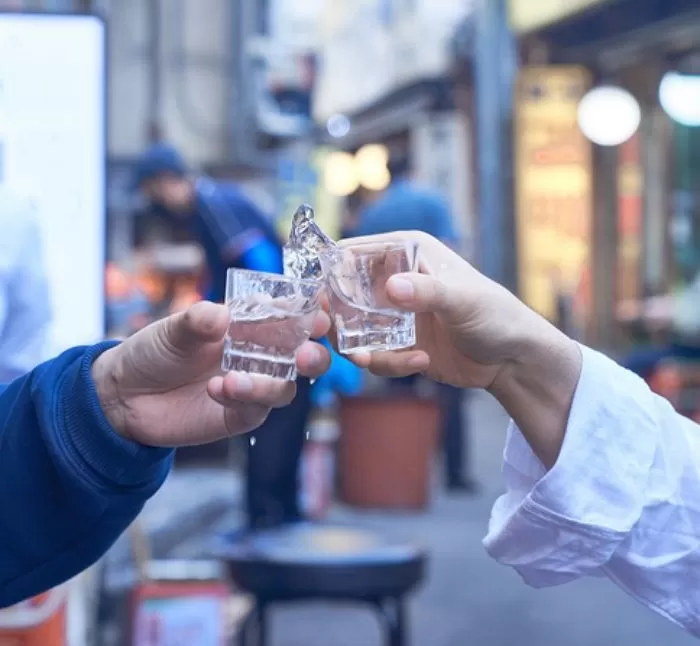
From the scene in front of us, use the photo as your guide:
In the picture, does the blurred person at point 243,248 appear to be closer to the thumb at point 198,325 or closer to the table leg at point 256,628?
the table leg at point 256,628

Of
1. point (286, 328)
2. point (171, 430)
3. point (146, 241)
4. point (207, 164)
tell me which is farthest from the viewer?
point (207, 164)

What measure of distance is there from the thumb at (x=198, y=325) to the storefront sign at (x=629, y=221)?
43.4 ft

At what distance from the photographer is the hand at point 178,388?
140 centimetres

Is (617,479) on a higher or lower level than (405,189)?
lower

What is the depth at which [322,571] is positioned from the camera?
10.3ft

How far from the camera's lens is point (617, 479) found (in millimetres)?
1567

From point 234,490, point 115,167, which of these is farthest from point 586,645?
point 115,167

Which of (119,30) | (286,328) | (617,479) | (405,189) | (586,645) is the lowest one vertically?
(586,645)

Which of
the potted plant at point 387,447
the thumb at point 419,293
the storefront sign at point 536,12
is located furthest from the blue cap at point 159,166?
the storefront sign at point 536,12

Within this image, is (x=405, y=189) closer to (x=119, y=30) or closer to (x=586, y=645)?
(x=586, y=645)

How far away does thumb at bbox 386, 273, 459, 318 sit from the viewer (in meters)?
1.32

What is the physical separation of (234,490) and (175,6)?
8.60 metres

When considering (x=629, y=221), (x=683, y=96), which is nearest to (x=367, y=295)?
(x=683, y=96)

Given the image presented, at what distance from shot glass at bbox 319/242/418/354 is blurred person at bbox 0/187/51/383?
5.11 ft
